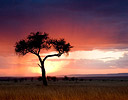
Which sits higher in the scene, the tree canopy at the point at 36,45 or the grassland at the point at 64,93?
the tree canopy at the point at 36,45

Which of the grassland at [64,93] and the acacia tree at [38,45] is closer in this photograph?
the grassland at [64,93]

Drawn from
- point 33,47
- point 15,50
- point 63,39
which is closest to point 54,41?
point 63,39

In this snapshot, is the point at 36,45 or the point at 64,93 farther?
the point at 36,45

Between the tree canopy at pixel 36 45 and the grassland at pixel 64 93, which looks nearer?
the grassland at pixel 64 93

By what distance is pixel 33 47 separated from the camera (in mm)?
41562

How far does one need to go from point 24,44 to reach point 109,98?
3156cm

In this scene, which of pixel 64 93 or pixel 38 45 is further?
pixel 38 45

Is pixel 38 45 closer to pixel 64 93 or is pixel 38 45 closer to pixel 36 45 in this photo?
pixel 36 45

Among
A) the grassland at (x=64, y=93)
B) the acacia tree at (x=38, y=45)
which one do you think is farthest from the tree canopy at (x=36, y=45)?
the grassland at (x=64, y=93)

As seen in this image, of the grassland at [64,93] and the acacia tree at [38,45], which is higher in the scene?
the acacia tree at [38,45]

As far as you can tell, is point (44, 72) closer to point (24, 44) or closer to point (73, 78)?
point (24, 44)

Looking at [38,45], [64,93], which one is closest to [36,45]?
[38,45]

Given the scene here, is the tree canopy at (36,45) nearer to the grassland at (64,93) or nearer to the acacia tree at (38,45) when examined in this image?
the acacia tree at (38,45)

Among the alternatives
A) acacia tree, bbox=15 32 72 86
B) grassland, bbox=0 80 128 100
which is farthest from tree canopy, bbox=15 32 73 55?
grassland, bbox=0 80 128 100
